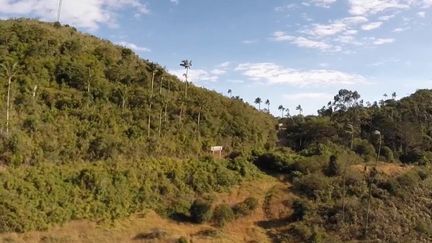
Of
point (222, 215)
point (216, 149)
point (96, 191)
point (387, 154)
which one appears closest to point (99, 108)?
point (216, 149)

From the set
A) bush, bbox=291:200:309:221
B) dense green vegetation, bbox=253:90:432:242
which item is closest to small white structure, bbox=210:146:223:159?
dense green vegetation, bbox=253:90:432:242

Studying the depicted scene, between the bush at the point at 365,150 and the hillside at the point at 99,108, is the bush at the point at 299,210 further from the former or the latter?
the bush at the point at 365,150

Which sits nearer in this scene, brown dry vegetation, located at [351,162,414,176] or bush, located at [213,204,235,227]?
bush, located at [213,204,235,227]

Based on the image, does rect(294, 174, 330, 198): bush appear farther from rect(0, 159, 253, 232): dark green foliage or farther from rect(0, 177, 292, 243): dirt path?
rect(0, 159, 253, 232): dark green foliage

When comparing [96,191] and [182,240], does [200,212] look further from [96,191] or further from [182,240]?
[96,191]

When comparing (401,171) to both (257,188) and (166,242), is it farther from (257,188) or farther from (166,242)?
(166,242)

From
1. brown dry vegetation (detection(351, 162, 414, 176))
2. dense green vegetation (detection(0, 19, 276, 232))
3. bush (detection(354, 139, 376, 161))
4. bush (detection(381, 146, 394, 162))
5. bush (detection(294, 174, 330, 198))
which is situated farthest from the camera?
bush (detection(381, 146, 394, 162))

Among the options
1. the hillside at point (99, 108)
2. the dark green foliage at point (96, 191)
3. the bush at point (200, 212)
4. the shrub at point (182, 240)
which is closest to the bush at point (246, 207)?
the bush at point (200, 212)
